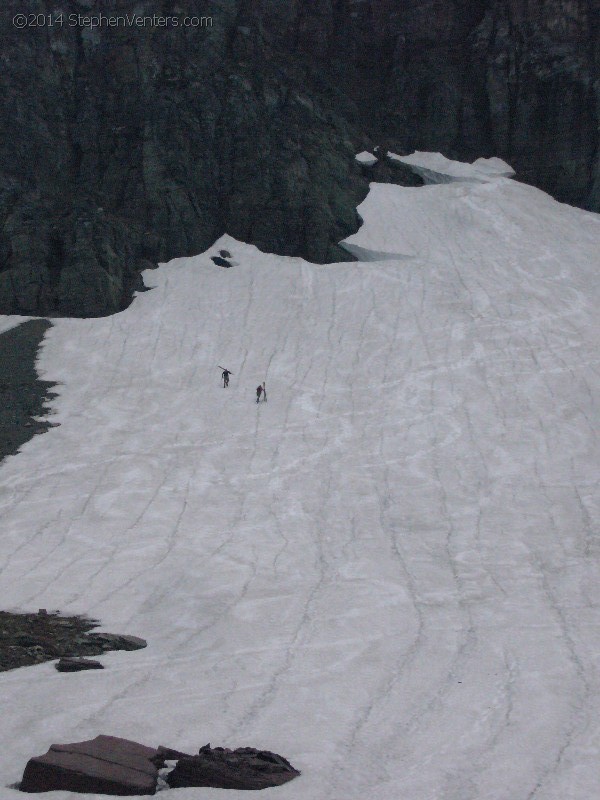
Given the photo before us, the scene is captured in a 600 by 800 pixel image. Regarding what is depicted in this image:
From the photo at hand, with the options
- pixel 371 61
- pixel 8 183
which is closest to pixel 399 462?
pixel 8 183

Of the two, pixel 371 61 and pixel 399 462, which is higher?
pixel 371 61

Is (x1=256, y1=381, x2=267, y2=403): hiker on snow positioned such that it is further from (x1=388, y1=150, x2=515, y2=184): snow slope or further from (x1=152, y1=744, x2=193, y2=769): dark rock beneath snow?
(x1=388, y1=150, x2=515, y2=184): snow slope

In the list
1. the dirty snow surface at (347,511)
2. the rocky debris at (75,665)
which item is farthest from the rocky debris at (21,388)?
the rocky debris at (75,665)

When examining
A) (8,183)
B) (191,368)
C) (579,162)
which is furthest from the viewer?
(579,162)

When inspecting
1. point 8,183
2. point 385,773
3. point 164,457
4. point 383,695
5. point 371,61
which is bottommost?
point 164,457

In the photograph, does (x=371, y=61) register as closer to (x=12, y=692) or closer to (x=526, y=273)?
(x=526, y=273)

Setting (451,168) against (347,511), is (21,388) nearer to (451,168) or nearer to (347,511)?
(347,511)

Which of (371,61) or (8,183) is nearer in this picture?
(8,183)
